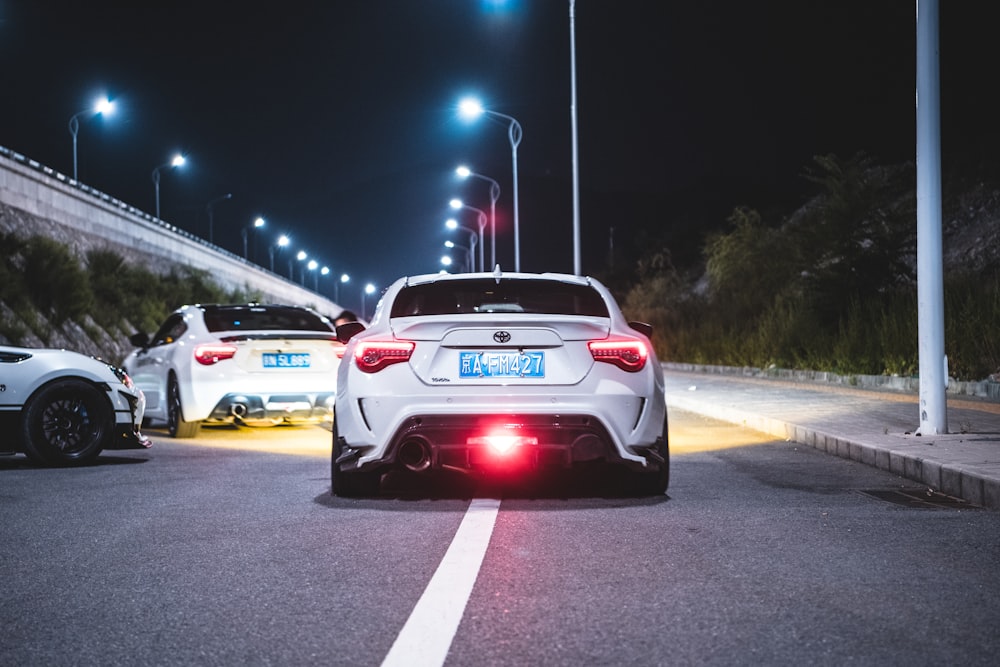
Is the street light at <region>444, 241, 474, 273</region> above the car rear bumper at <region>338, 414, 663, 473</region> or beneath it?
above

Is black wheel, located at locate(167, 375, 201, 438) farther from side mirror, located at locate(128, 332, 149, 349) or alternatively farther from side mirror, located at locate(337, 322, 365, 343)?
side mirror, located at locate(337, 322, 365, 343)

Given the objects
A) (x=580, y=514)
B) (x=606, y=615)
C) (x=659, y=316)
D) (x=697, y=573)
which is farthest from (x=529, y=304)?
(x=659, y=316)

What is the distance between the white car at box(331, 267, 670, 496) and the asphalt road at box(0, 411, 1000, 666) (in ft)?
1.25

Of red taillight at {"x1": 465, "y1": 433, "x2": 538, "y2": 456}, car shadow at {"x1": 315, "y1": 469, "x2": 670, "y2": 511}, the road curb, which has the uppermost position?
red taillight at {"x1": 465, "y1": 433, "x2": 538, "y2": 456}

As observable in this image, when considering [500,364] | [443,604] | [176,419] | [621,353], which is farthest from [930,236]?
[176,419]

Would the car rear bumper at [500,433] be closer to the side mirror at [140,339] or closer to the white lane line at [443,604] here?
the white lane line at [443,604]

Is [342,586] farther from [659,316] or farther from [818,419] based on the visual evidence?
[659,316]

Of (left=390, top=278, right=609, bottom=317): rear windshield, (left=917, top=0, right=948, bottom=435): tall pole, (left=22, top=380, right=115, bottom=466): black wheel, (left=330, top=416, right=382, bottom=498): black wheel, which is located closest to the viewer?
(left=330, top=416, right=382, bottom=498): black wheel

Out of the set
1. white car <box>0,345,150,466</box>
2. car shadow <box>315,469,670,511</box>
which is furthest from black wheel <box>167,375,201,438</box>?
car shadow <box>315,469,670,511</box>

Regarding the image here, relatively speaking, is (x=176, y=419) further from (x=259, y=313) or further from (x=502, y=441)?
(x=502, y=441)

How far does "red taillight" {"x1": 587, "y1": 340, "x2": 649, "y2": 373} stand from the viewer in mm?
7141

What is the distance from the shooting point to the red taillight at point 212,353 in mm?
11898

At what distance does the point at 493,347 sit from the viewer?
7.09m

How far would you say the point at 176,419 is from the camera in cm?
1252
